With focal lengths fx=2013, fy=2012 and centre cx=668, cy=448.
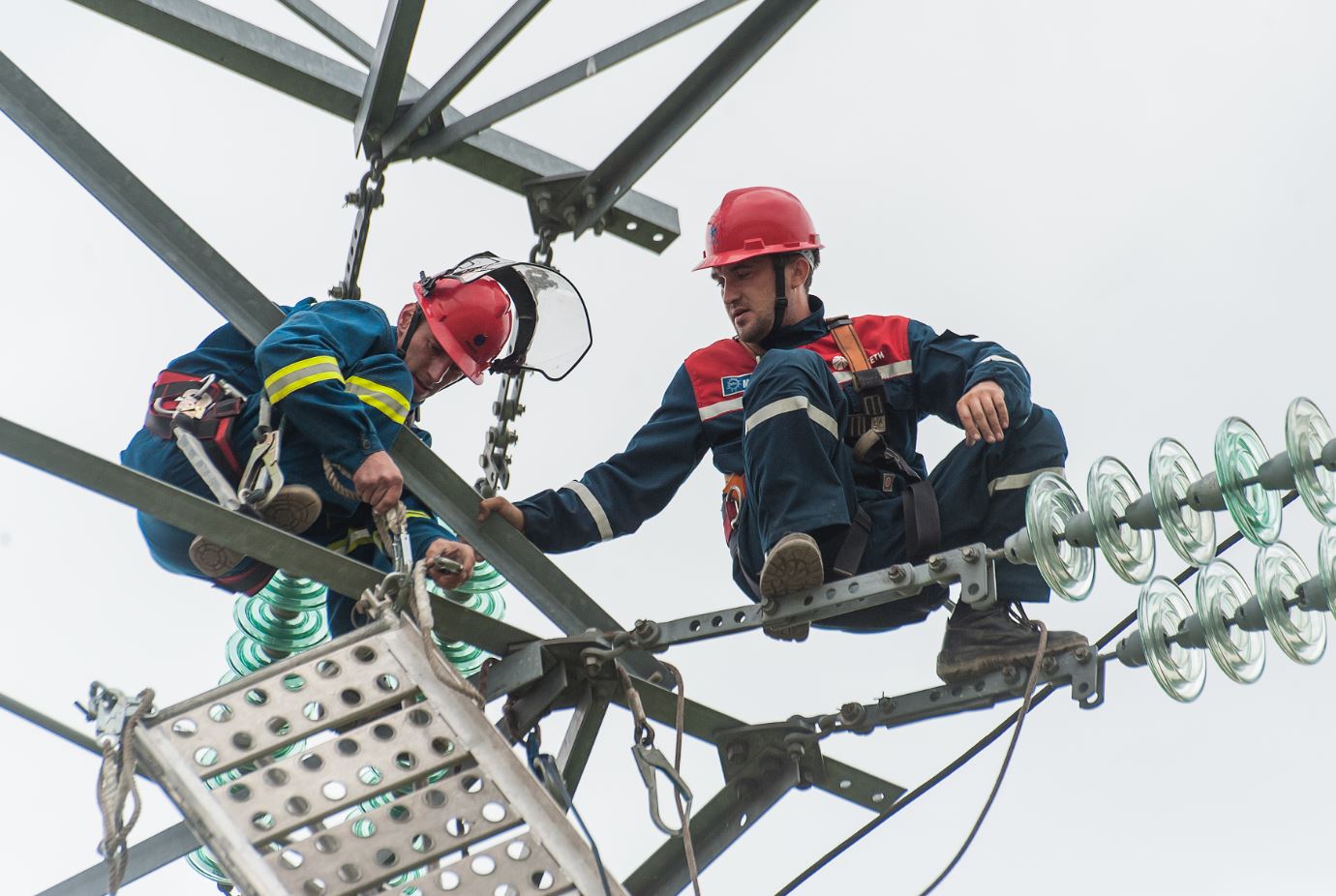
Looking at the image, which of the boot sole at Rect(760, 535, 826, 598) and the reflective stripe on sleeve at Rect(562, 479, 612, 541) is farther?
the reflective stripe on sleeve at Rect(562, 479, 612, 541)

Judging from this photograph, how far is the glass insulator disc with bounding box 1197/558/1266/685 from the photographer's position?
5.64 metres

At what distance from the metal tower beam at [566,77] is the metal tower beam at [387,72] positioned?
17cm

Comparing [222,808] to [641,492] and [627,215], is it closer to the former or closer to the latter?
[641,492]

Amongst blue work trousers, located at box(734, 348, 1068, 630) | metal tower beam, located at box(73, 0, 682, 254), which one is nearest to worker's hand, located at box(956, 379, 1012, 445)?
blue work trousers, located at box(734, 348, 1068, 630)

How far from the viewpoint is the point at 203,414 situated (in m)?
6.58

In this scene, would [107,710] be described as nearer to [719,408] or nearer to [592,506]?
[592,506]

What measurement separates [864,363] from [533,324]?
141 cm

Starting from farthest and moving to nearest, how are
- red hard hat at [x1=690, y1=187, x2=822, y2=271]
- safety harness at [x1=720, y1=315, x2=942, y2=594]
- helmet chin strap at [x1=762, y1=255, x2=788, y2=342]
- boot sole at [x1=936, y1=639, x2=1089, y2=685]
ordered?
red hard hat at [x1=690, y1=187, x2=822, y2=271]
helmet chin strap at [x1=762, y1=255, x2=788, y2=342]
safety harness at [x1=720, y1=315, x2=942, y2=594]
boot sole at [x1=936, y1=639, x2=1089, y2=685]

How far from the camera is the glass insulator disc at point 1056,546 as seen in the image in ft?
18.7

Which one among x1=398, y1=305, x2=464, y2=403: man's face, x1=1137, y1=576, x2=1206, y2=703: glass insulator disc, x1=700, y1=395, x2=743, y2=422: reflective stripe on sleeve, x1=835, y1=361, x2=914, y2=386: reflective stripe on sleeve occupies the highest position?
x1=398, y1=305, x2=464, y2=403: man's face

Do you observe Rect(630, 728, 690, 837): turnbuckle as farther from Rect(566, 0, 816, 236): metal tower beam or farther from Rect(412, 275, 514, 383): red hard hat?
Rect(566, 0, 816, 236): metal tower beam

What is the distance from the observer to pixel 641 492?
23.6 ft

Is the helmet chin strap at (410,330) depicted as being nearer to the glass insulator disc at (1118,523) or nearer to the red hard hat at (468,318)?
the red hard hat at (468,318)

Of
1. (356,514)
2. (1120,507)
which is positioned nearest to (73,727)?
(356,514)
